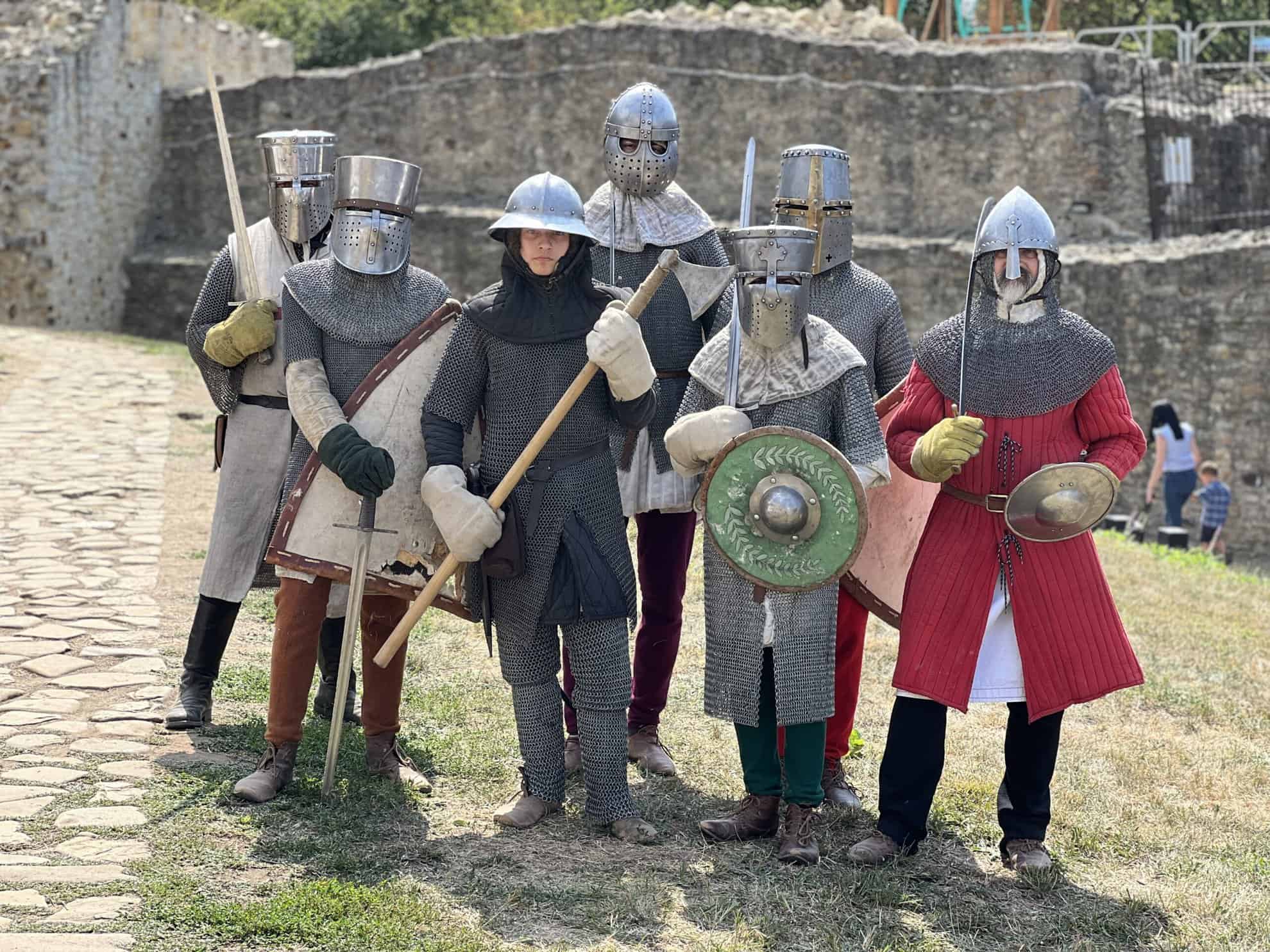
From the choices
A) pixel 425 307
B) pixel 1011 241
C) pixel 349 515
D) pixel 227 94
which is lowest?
pixel 349 515

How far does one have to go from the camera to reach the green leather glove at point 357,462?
12.7 ft

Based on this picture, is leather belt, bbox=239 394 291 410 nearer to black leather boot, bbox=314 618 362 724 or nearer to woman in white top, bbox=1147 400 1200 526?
black leather boot, bbox=314 618 362 724

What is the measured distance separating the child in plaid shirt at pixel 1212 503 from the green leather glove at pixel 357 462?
379 inches

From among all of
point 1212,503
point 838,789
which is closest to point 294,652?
point 838,789

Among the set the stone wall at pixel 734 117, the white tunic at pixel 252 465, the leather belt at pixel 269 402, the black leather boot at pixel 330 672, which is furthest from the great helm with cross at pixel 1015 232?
the stone wall at pixel 734 117

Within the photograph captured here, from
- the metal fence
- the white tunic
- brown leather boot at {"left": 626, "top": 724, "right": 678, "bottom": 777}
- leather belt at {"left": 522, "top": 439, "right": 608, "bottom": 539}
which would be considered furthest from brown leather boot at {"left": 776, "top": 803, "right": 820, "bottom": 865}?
the metal fence

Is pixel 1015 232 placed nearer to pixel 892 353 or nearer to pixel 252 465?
pixel 892 353

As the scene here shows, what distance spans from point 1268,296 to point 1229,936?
10809mm

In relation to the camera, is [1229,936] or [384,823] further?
[384,823]

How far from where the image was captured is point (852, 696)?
4348 mm

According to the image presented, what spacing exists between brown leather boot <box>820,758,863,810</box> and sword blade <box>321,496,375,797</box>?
132 centimetres

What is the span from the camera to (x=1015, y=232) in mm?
3814

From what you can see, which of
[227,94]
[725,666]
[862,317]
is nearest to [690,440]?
[725,666]

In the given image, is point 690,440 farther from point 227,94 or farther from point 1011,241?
point 227,94
